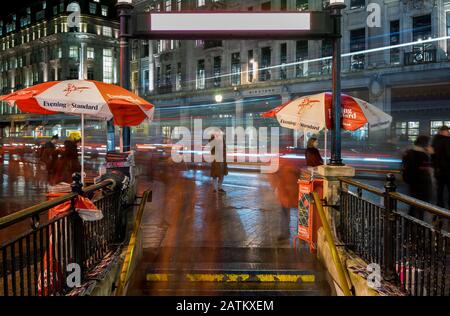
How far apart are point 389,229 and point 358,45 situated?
27373 mm

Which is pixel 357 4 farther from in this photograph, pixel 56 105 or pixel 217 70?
pixel 56 105

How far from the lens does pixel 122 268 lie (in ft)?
16.3

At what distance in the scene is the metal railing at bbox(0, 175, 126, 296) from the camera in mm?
3318

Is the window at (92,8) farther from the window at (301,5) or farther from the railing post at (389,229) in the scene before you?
the railing post at (389,229)

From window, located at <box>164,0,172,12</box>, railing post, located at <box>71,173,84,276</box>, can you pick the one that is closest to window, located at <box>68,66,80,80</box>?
window, located at <box>164,0,172,12</box>

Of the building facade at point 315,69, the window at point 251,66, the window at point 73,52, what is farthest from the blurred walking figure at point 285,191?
the window at point 73,52

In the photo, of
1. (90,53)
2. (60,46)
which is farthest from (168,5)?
(60,46)

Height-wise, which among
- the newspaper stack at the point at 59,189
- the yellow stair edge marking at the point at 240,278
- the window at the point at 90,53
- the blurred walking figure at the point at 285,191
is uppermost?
the window at the point at 90,53

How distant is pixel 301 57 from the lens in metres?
31.8

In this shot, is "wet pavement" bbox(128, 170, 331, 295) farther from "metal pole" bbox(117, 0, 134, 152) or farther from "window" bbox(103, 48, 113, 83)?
"window" bbox(103, 48, 113, 83)

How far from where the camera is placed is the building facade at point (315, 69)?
25156 mm

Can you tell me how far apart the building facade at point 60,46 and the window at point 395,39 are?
149 ft
